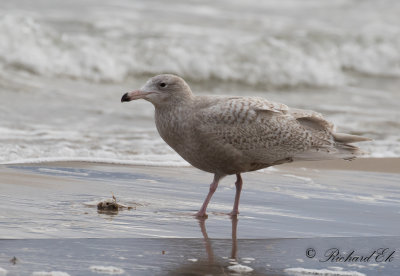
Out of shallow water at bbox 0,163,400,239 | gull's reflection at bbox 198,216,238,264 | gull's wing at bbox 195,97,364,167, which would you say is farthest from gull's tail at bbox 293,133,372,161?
gull's reflection at bbox 198,216,238,264

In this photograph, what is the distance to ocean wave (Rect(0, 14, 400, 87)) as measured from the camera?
14414 millimetres

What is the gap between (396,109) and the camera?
12.8 meters

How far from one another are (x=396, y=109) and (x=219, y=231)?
8.12 metres

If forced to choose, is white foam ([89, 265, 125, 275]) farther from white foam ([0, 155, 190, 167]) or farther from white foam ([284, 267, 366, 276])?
white foam ([0, 155, 190, 167])

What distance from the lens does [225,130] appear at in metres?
5.86

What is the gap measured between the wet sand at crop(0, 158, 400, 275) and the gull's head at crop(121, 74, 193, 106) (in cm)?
79

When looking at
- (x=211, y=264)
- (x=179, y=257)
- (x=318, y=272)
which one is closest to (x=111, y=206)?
(x=179, y=257)

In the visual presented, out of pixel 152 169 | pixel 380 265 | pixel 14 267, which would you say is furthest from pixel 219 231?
pixel 152 169

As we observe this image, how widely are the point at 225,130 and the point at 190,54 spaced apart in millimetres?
10061

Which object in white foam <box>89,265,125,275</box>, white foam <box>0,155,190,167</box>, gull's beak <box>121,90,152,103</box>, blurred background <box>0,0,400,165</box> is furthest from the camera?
blurred background <box>0,0,400,165</box>

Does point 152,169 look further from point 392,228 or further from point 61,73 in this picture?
point 61,73

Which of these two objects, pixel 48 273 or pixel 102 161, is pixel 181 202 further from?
pixel 48 273

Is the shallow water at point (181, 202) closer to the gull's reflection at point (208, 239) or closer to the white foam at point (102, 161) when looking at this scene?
the gull's reflection at point (208, 239)

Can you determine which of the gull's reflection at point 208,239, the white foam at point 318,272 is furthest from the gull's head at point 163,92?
the white foam at point 318,272
